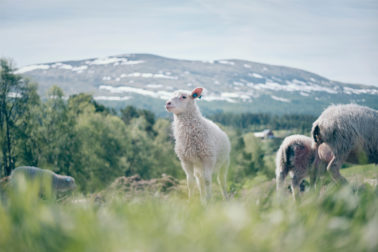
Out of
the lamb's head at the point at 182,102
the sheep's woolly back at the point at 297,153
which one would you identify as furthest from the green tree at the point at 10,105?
the sheep's woolly back at the point at 297,153

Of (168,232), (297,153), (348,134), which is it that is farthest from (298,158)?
(168,232)

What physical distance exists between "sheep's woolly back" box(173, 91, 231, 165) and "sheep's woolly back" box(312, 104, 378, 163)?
9.91 feet

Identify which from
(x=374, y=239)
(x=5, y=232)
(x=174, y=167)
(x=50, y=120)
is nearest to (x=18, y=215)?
(x=5, y=232)

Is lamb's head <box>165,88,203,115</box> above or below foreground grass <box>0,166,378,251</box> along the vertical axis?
above

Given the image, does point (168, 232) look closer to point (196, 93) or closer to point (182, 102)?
point (182, 102)

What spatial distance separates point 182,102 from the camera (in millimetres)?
9695

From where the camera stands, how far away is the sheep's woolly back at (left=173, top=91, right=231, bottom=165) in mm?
9289

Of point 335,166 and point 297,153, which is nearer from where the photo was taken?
point 335,166

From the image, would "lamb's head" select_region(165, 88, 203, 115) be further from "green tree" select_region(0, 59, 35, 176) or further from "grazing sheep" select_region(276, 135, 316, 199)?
"green tree" select_region(0, 59, 35, 176)

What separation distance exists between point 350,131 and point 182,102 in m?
4.59

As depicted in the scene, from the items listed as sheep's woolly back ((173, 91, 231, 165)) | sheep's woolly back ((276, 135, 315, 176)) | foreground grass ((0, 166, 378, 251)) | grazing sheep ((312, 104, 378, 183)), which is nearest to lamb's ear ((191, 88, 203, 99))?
sheep's woolly back ((173, 91, 231, 165))

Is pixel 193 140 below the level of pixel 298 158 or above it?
above

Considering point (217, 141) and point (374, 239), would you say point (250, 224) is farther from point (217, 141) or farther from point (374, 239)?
point (217, 141)

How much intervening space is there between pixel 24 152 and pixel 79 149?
7.65 m
